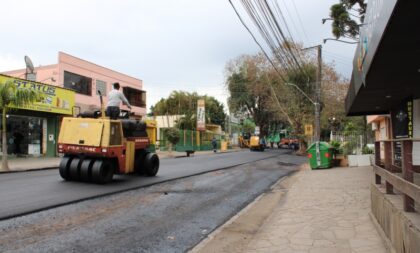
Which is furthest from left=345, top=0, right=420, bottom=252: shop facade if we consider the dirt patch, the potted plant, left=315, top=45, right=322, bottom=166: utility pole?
the potted plant

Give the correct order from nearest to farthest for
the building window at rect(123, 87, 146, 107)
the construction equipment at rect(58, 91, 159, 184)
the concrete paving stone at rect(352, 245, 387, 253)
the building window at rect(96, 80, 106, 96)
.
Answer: the concrete paving stone at rect(352, 245, 387, 253) → the construction equipment at rect(58, 91, 159, 184) → the building window at rect(96, 80, 106, 96) → the building window at rect(123, 87, 146, 107)

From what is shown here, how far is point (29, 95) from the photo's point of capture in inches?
666

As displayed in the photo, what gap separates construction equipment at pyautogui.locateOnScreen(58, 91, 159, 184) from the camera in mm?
11242

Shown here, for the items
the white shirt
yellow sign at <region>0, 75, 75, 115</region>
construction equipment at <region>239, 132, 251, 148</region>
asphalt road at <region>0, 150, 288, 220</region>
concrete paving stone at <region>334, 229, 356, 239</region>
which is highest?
yellow sign at <region>0, 75, 75, 115</region>

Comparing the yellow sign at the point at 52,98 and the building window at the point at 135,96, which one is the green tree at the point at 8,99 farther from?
the building window at the point at 135,96

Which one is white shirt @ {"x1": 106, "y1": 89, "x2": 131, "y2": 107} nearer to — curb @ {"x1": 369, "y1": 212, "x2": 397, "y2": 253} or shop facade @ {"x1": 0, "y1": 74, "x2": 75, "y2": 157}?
curb @ {"x1": 369, "y1": 212, "x2": 397, "y2": 253}

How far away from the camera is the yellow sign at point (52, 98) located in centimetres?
2377

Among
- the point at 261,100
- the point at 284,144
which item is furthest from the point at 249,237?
the point at 284,144

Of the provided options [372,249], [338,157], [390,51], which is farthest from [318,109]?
[372,249]

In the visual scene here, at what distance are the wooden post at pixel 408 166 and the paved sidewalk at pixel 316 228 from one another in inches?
41.6

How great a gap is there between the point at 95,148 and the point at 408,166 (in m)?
8.58

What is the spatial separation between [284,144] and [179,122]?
21.0m

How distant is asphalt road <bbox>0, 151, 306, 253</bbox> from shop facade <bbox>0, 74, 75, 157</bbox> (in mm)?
14826

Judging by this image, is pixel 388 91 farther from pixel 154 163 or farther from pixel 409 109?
pixel 154 163
